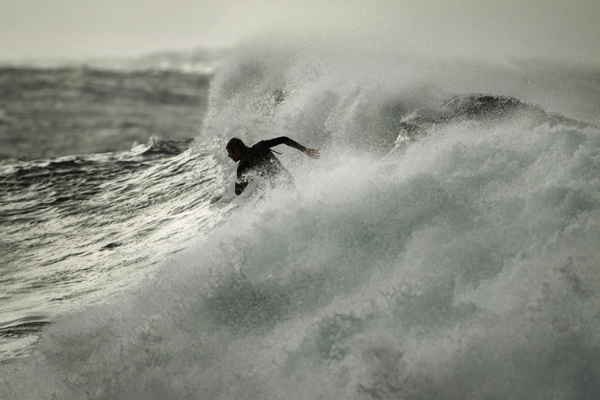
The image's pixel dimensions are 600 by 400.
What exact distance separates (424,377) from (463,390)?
0.29 meters

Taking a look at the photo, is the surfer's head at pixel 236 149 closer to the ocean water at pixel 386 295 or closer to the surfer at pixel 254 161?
the surfer at pixel 254 161

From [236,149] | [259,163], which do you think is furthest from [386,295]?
[236,149]

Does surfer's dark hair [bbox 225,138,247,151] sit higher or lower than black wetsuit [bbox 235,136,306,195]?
higher

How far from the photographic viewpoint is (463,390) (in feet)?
14.3

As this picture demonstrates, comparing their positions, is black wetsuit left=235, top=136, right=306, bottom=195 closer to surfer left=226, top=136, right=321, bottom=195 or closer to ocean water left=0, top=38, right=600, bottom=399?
surfer left=226, top=136, right=321, bottom=195

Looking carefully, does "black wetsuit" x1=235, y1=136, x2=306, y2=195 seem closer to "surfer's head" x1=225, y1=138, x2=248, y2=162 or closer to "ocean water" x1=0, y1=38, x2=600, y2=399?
"surfer's head" x1=225, y1=138, x2=248, y2=162

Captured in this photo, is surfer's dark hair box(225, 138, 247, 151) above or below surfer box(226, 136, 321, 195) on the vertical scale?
above

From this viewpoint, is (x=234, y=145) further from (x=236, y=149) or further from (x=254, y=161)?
(x=254, y=161)

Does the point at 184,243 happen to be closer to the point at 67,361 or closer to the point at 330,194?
the point at 67,361

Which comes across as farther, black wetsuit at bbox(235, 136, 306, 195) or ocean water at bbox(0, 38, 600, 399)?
black wetsuit at bbox(235, 136, 306, 195)

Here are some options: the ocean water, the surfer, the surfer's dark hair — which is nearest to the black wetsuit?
the surfer

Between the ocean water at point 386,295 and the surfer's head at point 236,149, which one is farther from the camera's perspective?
the surfer's head at point 236,149

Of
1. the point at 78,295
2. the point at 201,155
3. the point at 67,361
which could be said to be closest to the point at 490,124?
the point at 67,361

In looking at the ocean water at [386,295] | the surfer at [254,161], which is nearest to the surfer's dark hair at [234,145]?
the surfer at [254,161]
